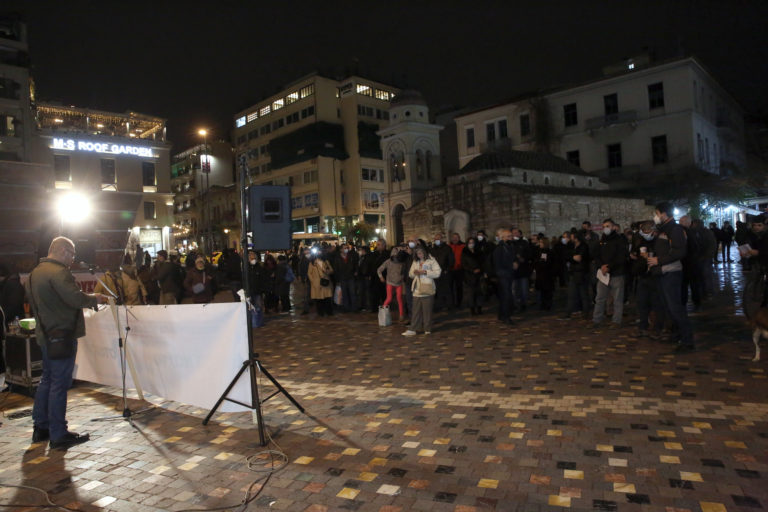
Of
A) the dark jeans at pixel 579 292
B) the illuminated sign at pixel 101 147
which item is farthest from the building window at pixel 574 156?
the illuminated sign at pixel 101 147

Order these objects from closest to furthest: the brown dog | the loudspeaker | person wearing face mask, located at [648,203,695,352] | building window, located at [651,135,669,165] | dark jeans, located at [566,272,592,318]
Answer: the loudspeaker → the brown dog → person wearing face mask, located at [648,203,695,352] → dark jeans, located at [566,272,592,318] → building window, located at [651,135,669,165]

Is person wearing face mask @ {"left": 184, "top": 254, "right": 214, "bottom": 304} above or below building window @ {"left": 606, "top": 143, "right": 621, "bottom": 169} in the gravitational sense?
below

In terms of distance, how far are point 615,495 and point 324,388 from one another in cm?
396

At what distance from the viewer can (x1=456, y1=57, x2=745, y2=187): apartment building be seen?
40.2 m

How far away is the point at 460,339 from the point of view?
30.7ft

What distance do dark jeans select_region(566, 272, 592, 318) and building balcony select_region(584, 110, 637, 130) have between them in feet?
121

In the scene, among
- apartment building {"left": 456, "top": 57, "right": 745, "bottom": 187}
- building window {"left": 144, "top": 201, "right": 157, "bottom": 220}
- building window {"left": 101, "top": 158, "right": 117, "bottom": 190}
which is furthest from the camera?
building window {"left": 144, "top": 201, "right": 157, "bottom": 220}

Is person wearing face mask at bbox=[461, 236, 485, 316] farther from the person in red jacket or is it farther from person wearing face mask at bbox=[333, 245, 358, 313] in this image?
person wearing face mask at bbox=[333, 245, 358, 313]

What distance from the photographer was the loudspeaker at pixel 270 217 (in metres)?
5.88

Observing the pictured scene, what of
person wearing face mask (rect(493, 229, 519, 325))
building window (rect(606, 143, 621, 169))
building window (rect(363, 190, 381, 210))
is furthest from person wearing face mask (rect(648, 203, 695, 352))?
building window (rect(363, 190, 381, 210))

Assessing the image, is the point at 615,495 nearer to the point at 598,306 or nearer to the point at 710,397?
the point at 710,397

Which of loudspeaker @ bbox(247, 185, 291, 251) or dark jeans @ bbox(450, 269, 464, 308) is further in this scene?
dark jeans @ bbox(450, 269, 464, 308)

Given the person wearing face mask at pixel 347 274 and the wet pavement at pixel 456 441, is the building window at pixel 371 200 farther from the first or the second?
the wet pavement at pixel 456 441

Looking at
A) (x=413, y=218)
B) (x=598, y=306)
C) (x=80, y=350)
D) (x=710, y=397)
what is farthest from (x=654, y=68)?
(x=80, y=350)
